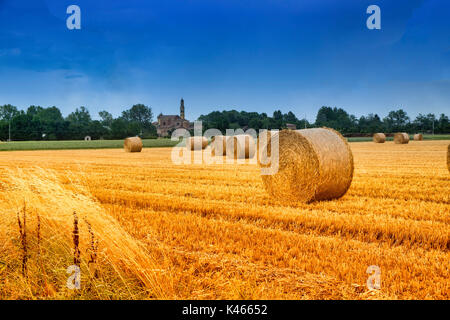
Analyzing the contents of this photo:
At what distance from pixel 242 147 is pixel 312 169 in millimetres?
13713

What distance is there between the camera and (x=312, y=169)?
29.7 feet

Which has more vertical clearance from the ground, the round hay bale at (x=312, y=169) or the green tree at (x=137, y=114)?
the green tree at (x=137, y=114)

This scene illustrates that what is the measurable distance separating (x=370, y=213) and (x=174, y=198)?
434cm

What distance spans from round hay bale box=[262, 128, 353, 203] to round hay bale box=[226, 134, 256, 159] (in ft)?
41.7

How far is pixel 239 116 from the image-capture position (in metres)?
94.8

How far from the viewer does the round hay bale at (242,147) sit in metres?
22.7

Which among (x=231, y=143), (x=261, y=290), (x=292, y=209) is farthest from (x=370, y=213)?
(x=231, y=143)

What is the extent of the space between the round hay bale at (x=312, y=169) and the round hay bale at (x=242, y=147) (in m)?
12.7

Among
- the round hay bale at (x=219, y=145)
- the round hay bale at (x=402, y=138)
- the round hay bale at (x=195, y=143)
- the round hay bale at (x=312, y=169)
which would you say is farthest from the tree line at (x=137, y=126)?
the round hay bale at (x=312, y=169)

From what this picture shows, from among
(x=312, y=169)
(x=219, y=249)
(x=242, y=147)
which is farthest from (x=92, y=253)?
(x=242, y=147)

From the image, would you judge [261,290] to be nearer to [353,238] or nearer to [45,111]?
[353,238]

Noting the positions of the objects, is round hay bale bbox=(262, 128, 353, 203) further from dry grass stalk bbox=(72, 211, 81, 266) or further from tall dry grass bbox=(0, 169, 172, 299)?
dry grass stalk bbox=(72, 211, 81, 266)

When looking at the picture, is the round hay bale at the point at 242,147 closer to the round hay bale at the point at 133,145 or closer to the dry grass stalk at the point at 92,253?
the round hay bale at the point at 133,145

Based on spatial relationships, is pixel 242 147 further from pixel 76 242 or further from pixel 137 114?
pixel 137 114
